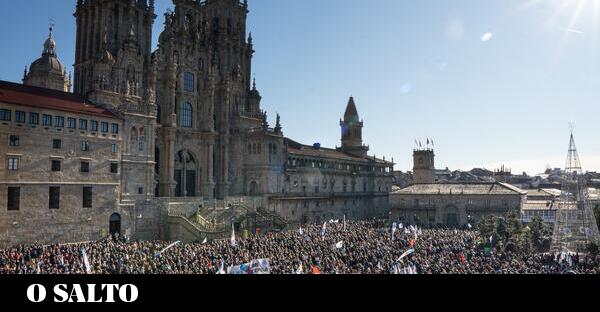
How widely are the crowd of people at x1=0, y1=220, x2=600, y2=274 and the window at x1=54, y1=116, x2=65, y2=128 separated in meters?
10.9

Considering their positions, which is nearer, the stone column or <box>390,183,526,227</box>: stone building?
the stone column

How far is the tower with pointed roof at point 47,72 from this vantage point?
237 feet

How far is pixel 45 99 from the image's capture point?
44.0 meters

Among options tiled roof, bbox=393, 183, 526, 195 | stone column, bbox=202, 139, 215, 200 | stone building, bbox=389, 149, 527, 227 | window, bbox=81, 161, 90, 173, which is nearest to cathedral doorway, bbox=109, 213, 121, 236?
window, bbox=81, 161, 90, 173

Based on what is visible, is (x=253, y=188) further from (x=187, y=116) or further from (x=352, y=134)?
(x=352, y=134)

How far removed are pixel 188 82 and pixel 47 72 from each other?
2432cm

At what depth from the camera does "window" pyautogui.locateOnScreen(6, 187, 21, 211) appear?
4069cm

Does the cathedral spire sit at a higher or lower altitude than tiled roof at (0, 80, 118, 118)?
higher

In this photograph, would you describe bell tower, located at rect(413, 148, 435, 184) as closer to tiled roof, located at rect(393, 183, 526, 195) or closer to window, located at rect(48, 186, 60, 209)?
tiled roof, located at rect(393, 183, 526, 195)

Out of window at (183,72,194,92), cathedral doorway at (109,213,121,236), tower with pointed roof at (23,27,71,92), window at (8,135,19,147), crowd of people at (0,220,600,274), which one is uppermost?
tower with pointed roof at (23,27,71,92)

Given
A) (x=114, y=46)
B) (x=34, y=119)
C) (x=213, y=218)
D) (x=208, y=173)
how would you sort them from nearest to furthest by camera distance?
(x=34, y=119)
(x=213, y=218)
(x=114, y=46)
(x=208, y=173)

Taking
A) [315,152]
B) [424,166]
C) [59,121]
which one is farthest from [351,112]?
[59,121]
